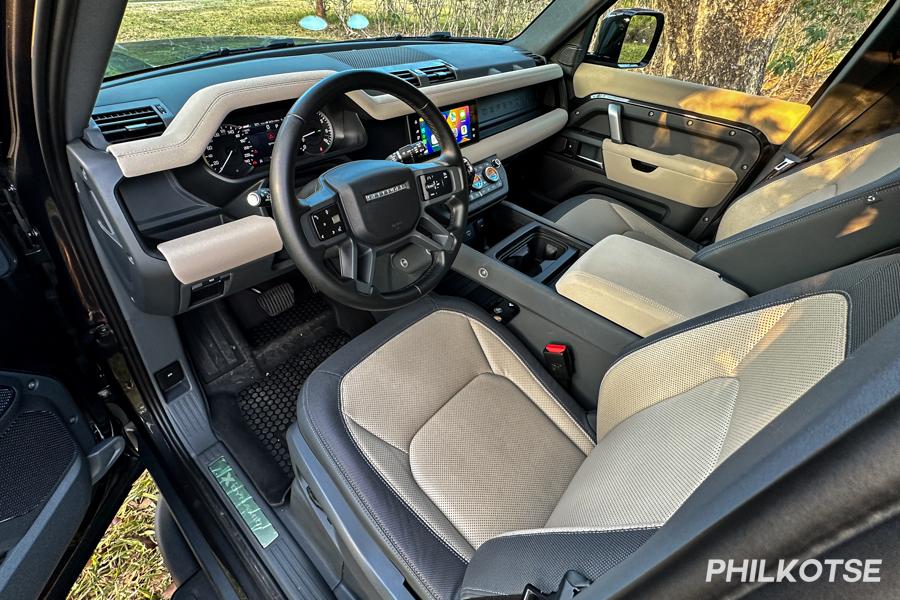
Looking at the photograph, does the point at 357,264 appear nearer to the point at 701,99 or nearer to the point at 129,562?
the point at 129,562

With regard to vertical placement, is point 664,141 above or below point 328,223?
below

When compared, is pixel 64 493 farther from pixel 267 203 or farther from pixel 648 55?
pixel 648 55

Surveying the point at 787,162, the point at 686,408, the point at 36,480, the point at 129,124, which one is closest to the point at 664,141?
the point at 787,162

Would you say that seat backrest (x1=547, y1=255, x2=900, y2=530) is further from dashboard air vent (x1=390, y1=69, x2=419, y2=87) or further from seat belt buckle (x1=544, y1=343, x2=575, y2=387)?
dashboard air vent (x1=390, y1=69, x2=419, y2=87)

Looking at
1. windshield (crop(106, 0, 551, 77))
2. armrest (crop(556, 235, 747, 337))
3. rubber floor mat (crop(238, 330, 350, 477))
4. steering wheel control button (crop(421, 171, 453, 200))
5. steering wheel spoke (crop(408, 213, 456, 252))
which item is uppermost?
windshield (crop(106, 0, 551, 77))

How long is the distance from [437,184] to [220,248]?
57cm

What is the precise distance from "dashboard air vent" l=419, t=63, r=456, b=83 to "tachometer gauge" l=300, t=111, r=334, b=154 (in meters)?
0.55

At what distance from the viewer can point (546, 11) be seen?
8.09 feet

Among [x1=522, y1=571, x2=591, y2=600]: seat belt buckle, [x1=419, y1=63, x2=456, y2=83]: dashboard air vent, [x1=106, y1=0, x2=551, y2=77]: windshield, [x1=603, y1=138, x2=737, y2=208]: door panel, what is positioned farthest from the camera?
[x1=603, y1=138, x2=737, y2=208]: door panel

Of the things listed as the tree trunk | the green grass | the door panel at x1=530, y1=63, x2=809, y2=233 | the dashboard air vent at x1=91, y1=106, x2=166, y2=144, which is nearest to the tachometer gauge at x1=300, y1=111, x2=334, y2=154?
the dashboard air vent at x1=91, y1=106, x2=166, y2=144

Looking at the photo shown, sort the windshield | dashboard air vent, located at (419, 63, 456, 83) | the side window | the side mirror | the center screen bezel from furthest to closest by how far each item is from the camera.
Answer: the side window < the side mirror < dashboard air vent, located at (419, 63, 456, 83) < the center screen bezel < the windshield

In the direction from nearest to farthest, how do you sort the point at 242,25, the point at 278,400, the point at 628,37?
1. the point at 242,25
2. the point at 278,400
3. the point at 628,37

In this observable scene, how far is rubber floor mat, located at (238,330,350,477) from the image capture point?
1637 mm

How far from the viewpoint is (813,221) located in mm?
1412
